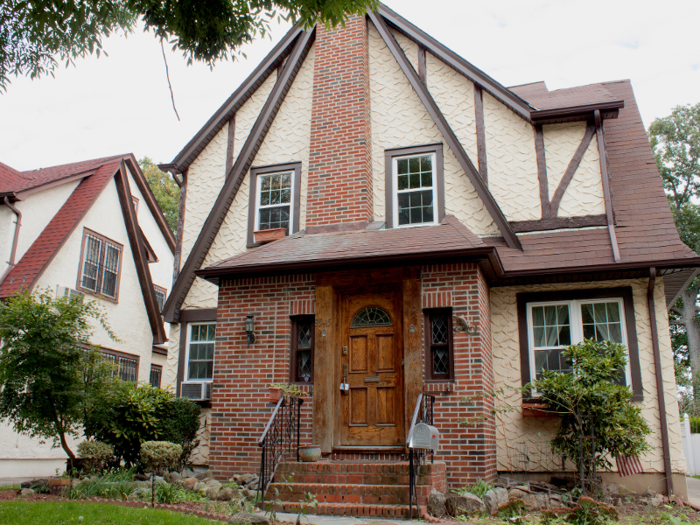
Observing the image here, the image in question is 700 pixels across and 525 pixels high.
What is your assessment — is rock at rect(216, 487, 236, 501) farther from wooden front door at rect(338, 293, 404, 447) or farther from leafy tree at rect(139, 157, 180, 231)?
leafy tree at rect(139, 157, 180, 231)

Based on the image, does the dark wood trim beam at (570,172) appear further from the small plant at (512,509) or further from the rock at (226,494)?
the rock at (226,494)

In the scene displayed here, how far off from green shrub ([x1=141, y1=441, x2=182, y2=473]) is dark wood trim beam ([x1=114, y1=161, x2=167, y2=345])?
9546 millimetres

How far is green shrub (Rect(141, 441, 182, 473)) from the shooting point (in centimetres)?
859

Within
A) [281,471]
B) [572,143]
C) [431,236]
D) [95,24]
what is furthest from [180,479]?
[572,143]

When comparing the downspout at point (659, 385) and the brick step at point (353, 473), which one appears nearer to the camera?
the brick step at point (353, 473)

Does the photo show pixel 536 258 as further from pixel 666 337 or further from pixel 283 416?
pixel 283 416

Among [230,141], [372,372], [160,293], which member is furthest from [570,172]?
[160,293]

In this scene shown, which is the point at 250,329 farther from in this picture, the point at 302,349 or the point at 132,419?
the point at 132,419

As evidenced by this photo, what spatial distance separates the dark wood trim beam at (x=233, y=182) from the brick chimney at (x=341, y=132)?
25.7 inches

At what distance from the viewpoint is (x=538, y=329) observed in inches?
412

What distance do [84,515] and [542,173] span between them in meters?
8.86

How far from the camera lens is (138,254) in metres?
17.9

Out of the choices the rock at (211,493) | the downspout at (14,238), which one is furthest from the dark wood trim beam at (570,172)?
the downspout at (14,238)

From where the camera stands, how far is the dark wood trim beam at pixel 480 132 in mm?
11602
